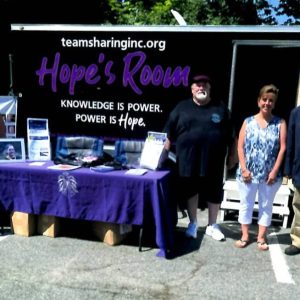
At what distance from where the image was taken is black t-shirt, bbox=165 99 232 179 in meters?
4.23

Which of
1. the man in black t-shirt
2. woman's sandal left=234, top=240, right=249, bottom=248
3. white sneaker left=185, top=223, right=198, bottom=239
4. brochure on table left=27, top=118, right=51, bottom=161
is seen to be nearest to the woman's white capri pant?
woman's sandal left=234, top=240, right=249, bottom=248

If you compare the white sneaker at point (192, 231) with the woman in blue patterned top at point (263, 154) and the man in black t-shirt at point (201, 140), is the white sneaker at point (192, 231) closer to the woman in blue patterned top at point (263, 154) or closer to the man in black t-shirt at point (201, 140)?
the man in black t-shirt at point (201, 140)

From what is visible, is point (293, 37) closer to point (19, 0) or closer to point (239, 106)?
point (239, 106)

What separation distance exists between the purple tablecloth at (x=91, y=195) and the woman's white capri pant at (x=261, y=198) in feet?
2.43

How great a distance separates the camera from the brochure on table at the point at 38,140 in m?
4.85

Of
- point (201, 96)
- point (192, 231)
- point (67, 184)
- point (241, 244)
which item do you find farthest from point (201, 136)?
point (67, 184)

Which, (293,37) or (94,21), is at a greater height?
(94,21)

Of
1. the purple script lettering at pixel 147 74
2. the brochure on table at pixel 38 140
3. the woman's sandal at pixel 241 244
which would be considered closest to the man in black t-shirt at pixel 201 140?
the woman's sandal at pixel 241 244

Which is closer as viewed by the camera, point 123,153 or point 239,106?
point 123,153

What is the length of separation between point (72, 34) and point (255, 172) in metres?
3.04

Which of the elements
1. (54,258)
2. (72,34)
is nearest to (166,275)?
(54,258)

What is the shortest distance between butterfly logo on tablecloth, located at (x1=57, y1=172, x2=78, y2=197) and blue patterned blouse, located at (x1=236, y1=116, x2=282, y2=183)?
173cm

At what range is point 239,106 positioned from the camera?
24.1 feet

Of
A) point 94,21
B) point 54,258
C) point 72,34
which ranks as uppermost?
point 94,21
